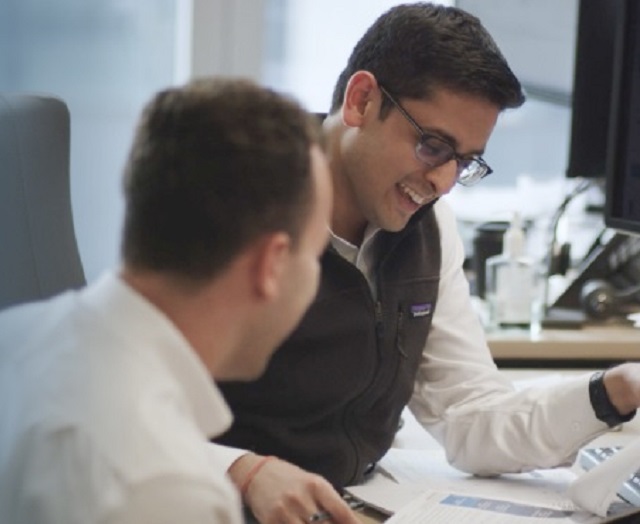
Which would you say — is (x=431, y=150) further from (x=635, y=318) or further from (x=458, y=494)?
(x=635, y=318)

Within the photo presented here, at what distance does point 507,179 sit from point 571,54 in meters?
0.35

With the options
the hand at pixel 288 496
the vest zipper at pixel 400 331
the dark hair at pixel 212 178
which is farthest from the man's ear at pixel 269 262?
the vest zipper at pixel 400 331

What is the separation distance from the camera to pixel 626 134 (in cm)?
251

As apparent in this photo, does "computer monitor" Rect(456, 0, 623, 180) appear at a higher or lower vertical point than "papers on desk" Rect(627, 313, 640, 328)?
higher

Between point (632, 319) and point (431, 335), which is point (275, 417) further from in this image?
point (632, 319)

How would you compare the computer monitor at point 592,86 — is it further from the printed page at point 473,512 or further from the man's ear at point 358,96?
the printed page at point 473,512

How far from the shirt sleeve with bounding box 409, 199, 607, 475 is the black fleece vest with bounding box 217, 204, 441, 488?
0.14 meters

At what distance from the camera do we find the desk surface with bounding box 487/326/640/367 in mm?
2654

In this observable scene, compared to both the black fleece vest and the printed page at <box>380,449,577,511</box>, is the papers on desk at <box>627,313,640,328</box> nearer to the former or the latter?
the printed page at <box>380,449,577,511</box>

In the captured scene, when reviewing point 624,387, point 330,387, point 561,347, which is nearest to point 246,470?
point 330,387

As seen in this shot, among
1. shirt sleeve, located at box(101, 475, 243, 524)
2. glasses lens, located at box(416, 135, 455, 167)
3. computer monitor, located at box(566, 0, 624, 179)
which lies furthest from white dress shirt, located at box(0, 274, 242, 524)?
computer monitor, located at box(566, 0, 624, 179)

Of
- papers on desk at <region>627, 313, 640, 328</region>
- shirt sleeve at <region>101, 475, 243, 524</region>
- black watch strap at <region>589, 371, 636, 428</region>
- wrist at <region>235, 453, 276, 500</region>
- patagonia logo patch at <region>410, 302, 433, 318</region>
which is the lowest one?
papers on desk at <region>627, 313, 640, 328</region>

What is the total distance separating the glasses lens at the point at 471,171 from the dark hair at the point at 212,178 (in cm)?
76

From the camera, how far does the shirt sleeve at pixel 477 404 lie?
1979 mm
